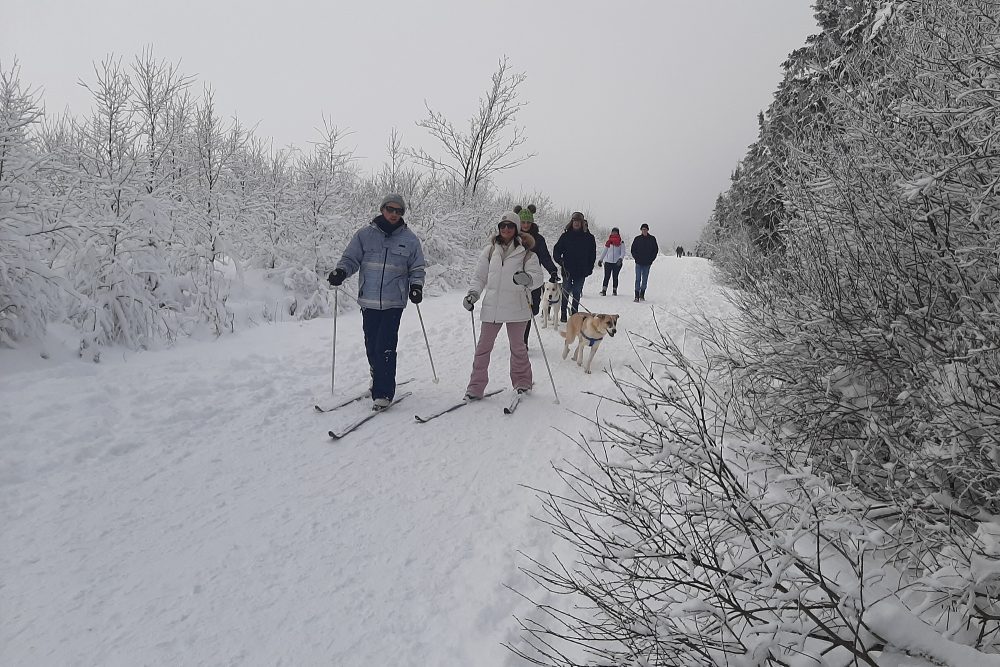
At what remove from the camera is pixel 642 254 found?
44.6 feet

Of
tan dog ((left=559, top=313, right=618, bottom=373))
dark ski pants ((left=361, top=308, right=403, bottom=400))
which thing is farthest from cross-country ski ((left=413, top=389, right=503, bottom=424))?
tan dog ((left=559, top=313, right=618, bottom=373))

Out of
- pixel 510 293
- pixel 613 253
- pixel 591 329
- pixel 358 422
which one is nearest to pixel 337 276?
pixel 358 422

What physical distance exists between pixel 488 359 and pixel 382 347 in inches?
48.9

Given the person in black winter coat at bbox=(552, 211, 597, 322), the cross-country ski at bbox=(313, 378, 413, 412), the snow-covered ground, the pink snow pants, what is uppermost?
the person in black winter coat at bbox=(552, 211, 597, 322)

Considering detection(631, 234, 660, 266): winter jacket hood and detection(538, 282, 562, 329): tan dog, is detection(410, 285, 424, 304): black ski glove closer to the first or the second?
detection(538, 282, 562, 329): tan dog

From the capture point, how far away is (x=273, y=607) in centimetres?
237

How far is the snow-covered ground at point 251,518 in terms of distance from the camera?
7.21 ft

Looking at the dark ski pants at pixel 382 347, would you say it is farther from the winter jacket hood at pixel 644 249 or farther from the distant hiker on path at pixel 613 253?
the winter jacket hood at pixel 644 249

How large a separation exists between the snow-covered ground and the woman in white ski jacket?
489 mm

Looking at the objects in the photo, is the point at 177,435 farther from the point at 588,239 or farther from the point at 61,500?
the point at 588,239

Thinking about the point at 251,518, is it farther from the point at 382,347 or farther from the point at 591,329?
the point at 591,329

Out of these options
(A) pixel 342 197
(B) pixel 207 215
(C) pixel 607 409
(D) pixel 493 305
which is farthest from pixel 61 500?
(A) pixel 342 197

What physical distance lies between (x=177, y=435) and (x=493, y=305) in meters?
3.48

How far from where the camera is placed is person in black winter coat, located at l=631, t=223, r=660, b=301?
1349 cm
